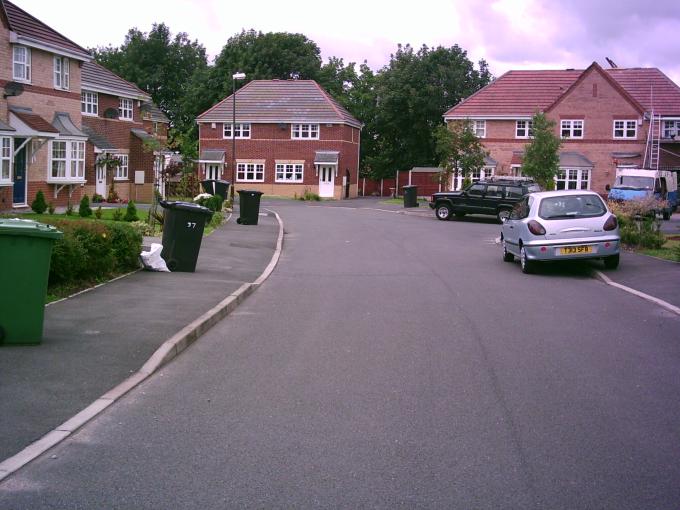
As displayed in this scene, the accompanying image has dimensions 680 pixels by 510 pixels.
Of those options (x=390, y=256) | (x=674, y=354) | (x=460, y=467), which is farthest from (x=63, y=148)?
(x=460, y=467)

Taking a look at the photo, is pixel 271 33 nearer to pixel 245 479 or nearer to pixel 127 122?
pixel 127 122

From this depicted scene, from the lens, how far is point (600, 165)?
180 ft

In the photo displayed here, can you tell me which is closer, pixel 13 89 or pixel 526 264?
pixel 526 264

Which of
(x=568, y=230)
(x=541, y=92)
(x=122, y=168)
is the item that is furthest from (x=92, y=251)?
(x=541, y=92)

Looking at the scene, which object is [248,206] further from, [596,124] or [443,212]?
[596,124]

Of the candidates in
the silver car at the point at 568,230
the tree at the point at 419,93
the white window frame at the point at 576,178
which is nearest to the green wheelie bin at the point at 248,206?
the silver car at the point at 568,230

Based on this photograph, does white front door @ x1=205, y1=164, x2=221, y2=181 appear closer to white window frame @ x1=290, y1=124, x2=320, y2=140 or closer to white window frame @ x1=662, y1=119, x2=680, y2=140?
white window frame @ x1=290, y1=124, x2=320, y2=140

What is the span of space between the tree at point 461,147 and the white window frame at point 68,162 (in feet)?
69.8

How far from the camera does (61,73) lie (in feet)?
112

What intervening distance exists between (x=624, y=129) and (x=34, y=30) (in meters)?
36.7

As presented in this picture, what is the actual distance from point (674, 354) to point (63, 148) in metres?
29.5

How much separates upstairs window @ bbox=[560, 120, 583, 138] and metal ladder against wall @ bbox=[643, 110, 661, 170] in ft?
13.6

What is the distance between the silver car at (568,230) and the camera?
54.7ft

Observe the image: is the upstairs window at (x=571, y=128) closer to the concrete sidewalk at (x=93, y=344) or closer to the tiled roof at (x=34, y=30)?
the tiled roof at (x=34, y=30)
